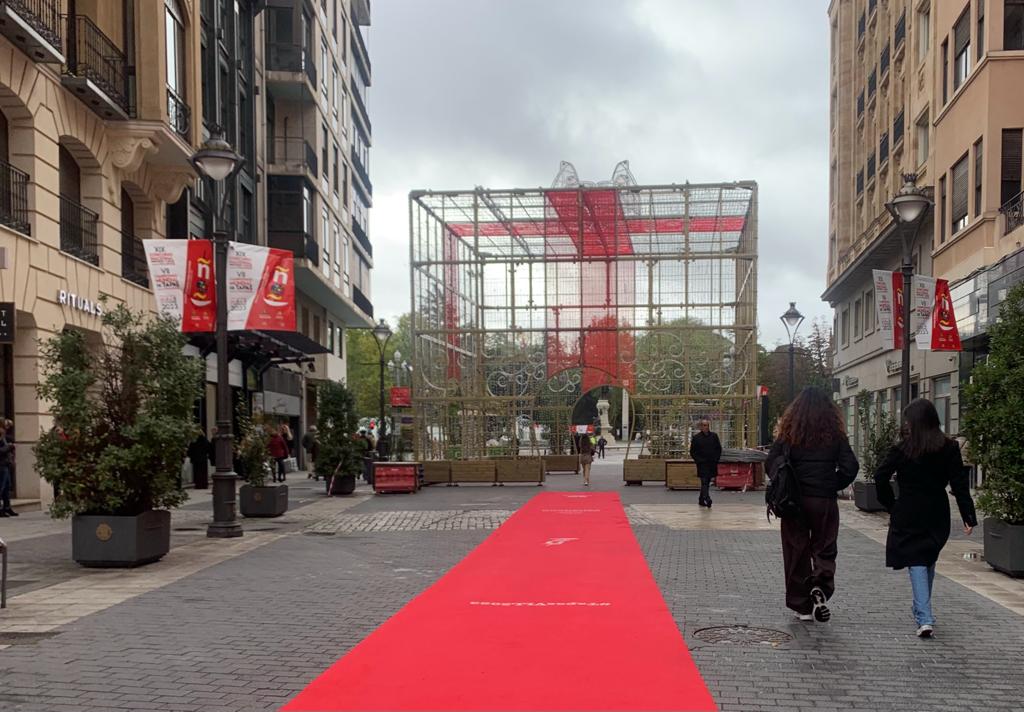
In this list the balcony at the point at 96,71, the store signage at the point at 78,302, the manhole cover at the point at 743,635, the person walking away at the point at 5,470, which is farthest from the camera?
the balcony at the point at 96,71

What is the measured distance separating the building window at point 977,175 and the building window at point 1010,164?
2.45 ft

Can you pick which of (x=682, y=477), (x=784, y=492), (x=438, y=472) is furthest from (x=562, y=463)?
(x=784, y=492)

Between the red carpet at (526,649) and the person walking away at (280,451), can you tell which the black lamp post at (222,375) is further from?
the person walking away at (280,451)

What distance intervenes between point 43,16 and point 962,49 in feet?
69.3

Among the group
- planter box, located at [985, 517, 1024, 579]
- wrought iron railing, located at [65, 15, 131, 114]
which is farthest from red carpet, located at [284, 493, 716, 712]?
wrought iron railing, located at [65, 15, 131, 114]

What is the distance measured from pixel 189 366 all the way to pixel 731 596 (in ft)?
21.7

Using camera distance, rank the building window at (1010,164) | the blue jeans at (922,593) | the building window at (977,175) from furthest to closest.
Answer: the building window at (977,175) → the building window at (1010,164) → the blue jeans at (922,593)

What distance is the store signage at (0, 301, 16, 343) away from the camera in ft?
52.6

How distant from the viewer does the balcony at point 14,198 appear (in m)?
17.2

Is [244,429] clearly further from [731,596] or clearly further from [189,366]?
[731,596]

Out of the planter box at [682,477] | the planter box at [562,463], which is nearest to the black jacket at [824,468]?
the planter box at [682,477]

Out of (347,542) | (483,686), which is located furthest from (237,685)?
(347,542)

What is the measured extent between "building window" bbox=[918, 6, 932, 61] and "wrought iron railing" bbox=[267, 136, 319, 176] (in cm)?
2111

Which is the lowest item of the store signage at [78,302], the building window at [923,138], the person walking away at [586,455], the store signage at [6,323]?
the person walking away at [586,455]
